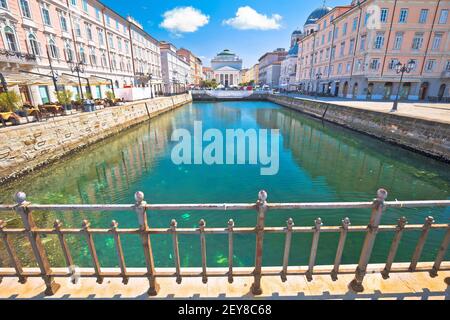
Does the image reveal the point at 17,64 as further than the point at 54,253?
Yes

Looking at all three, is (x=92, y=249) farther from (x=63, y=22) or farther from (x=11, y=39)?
(x=63, y=22)

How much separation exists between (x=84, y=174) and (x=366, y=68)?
36.1m

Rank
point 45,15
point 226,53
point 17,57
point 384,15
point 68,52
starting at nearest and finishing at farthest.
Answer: point 17,57 < point 45,15 < point 68,52 < point 384,15 < point 226,53

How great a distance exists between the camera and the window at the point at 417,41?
29.8 m

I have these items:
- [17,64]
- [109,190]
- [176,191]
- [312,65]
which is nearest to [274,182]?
[176,191]

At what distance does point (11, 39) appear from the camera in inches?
739

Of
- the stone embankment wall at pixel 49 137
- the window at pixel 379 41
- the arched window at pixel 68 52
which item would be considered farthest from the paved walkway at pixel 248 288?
the window at pixel 379 41

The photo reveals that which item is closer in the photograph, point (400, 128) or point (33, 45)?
point (400, 128)

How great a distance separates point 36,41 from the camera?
68.9 ft

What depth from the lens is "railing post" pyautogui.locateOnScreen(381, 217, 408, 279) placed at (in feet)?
9.06

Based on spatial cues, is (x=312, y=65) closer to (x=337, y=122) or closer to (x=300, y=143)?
(x=337, y=122)

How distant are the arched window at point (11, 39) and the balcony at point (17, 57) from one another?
2.94 ft

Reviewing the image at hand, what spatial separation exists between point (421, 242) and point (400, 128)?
50.7ft

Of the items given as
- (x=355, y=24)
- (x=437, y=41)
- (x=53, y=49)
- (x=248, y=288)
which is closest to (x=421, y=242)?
(x=248, y=288)
